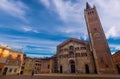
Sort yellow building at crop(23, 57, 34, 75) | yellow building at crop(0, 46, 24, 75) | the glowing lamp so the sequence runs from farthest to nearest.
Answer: yellow building at crop(23, 57, 34, 75), the glowing lamp, yellow building at crop(0, 46, 24, 75)

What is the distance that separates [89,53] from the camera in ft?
97.9

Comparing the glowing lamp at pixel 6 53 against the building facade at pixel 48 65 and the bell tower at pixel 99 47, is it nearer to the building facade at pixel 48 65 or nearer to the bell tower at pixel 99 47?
the building facade at pixel 48 65

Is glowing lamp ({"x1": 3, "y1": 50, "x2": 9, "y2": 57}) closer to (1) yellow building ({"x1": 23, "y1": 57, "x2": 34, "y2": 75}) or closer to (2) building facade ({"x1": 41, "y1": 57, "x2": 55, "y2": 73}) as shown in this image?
(2) building facade ({"x1": 41, "y1": 57, "x2": 55, "y2": 73})

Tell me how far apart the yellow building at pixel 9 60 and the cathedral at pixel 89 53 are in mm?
16148

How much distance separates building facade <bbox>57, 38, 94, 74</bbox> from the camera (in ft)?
96.0

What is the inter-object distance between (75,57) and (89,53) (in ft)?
17.5

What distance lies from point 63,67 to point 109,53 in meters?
16.9

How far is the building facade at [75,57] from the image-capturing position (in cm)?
2925

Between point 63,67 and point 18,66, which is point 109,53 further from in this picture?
point 18,66

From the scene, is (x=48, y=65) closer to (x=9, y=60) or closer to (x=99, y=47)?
(x=9, y=60)

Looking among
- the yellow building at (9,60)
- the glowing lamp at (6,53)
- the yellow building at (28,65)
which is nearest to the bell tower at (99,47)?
the yellow building at (9,60)

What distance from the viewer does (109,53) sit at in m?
25.8

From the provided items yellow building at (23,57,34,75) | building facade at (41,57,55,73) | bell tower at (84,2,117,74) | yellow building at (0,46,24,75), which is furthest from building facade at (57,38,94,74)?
yellow building at (23,57,34,75)

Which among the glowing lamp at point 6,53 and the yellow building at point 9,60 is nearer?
the yellow building at point 9,60
